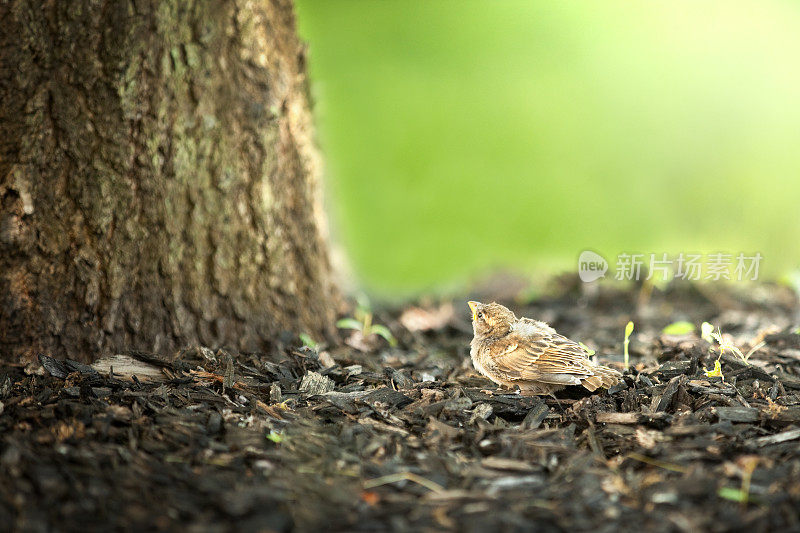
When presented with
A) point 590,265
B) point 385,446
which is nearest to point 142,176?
point 385,446

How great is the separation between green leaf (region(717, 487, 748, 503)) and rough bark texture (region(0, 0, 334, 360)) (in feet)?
6.58

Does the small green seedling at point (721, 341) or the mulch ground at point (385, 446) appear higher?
the small green seedling at point (721, 341)

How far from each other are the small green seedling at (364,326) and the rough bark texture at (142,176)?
0.97 ft

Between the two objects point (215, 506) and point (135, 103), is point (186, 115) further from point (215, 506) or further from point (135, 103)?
point (215, 506)

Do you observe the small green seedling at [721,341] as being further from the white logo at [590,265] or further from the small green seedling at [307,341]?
the small green seedling at [307,341]

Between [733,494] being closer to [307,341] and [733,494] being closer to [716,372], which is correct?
[716,372]

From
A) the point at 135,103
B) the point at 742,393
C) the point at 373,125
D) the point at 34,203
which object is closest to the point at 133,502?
the point at 34,203

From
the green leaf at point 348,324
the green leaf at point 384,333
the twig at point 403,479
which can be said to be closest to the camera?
the twig at point 403,479

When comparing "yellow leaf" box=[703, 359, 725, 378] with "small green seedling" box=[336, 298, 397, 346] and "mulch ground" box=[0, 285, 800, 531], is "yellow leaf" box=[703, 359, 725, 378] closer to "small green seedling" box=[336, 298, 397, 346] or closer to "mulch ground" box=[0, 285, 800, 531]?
"mulch ground" box=[0, 285, 800, 531]

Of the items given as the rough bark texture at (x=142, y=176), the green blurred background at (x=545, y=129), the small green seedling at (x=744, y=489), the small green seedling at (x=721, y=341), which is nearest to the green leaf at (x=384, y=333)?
the rough bark texture at (x=142, y=176)

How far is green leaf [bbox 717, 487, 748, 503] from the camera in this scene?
1.79 m

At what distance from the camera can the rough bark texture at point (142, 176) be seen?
2.72m

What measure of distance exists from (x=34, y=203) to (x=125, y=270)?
1.42 feet

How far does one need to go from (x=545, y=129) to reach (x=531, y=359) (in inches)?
233
